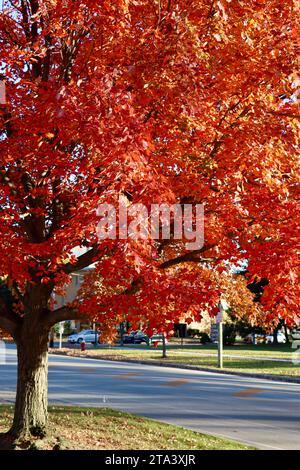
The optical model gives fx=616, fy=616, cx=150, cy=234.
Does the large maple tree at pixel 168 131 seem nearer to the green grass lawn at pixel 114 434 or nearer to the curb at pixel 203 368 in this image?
the green grass lawn at pixel 114 434

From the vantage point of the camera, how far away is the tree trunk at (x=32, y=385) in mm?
9727

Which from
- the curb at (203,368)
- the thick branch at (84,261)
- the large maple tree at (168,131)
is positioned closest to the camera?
the large maple tree at (168,131)

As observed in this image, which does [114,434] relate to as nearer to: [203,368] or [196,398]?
[196,398]

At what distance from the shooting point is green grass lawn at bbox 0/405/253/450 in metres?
9.28

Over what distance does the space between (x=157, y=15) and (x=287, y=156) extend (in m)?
2.54

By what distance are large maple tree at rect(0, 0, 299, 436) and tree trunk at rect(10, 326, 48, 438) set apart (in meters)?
2.15

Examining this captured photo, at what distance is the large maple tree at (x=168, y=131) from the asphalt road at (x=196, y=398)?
13.4 ft

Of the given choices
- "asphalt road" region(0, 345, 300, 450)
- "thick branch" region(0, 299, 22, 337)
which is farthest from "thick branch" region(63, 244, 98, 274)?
"asphalt road" region(0, 345, 300, 450)

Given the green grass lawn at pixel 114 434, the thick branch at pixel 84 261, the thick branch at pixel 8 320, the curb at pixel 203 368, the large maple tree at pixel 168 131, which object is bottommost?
the curb at pixel 203 368

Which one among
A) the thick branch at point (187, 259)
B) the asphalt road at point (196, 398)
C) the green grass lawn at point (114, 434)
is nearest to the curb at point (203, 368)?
the asphalt road at point (196, 398)

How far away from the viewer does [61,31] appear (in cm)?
812

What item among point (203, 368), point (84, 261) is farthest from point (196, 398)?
point (203, 368)

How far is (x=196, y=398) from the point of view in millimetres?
16766

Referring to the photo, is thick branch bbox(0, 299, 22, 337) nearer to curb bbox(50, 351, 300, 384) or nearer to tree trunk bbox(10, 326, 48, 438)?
tree trunk bbox(10, 326, 48, 438)
